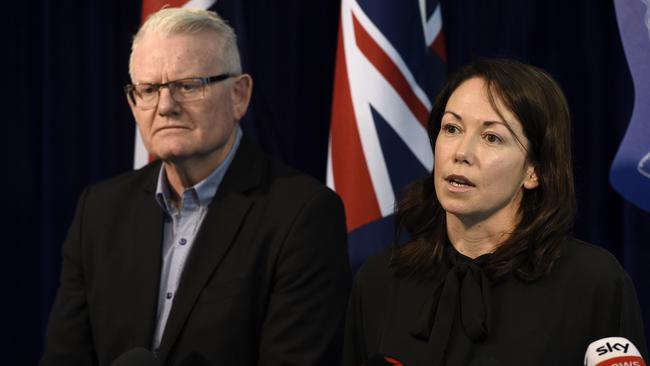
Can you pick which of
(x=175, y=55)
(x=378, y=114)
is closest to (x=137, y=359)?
(x=175, y=55)

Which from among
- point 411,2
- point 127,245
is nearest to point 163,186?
point 127,245

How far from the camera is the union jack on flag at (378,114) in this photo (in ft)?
9.41

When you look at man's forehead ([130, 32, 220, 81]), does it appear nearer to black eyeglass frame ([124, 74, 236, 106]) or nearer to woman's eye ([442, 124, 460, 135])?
black eyeglass frame ([124, 74, 236, 106])

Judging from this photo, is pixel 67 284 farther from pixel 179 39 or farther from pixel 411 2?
pixel 411 2

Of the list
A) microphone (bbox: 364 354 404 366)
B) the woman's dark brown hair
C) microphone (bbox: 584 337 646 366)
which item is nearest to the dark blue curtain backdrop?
the woman's dark brown hair

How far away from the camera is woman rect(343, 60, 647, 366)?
5.69ft

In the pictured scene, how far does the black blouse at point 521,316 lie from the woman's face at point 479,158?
0.38 feet

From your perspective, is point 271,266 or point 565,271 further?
point 271,266

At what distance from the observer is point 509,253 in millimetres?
1775

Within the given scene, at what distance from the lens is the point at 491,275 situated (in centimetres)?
179

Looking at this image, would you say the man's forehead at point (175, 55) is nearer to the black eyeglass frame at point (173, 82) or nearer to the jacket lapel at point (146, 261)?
the black eyeglass frame at point (173, 82)

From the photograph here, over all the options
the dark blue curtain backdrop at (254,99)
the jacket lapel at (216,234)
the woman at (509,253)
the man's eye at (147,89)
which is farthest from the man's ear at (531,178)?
the dark blue curtain backdrop at (254,99)

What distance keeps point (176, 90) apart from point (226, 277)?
0.48 m

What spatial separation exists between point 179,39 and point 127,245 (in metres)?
0.52
